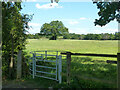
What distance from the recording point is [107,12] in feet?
37.2

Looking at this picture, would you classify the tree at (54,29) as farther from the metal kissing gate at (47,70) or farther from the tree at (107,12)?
the metal kissing gate at (47,70)

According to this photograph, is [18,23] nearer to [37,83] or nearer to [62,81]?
[37,83]

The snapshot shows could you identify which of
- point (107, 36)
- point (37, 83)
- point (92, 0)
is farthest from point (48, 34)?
point (37, 83)

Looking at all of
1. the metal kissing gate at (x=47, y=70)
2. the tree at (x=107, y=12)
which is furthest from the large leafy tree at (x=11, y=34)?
the tree at (x=107, y=12)

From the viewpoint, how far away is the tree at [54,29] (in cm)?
8872

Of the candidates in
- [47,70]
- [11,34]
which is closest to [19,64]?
[11,34]

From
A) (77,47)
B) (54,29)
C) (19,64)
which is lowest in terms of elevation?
(19,64)

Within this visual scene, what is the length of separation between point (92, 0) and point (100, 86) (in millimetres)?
9354

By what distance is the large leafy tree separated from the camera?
7.59 meters

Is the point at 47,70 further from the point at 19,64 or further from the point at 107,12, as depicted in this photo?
the point at 107,12

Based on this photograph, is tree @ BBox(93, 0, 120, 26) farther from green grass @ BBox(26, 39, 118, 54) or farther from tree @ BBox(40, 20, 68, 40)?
A: tree @ BBox(40, 20, 68, 40)

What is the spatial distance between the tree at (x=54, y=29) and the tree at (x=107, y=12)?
75370mm

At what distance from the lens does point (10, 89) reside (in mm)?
6262

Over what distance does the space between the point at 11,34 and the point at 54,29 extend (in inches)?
3212
